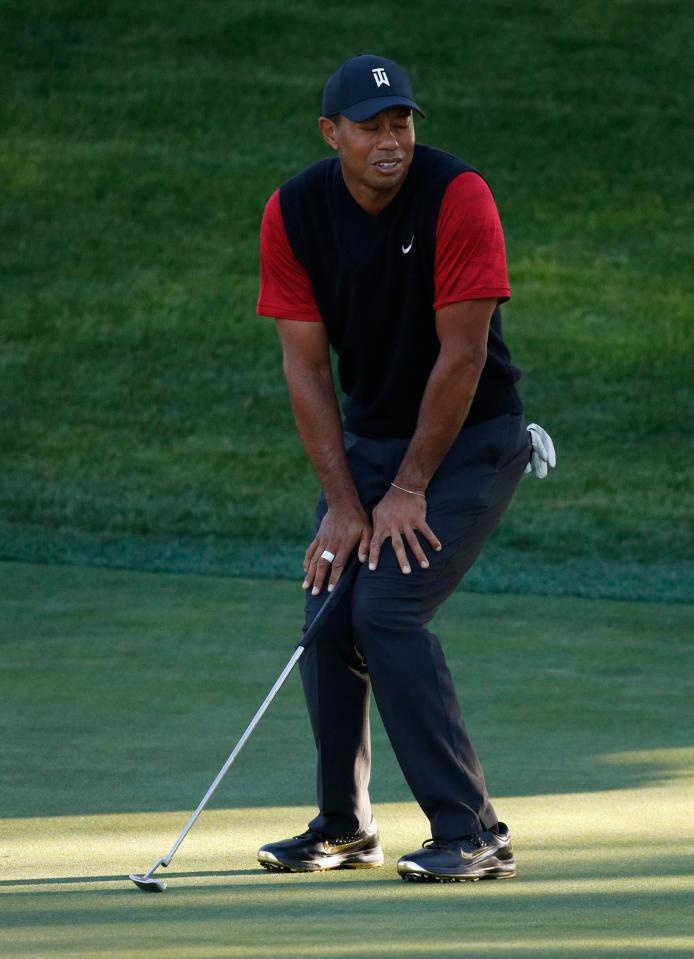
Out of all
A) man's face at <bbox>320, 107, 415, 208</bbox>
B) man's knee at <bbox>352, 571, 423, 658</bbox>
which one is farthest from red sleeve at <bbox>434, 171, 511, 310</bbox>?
man's knee at <bbox>352, 571, 423, 658</bbox>

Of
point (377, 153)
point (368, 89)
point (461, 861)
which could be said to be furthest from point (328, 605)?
point (368, 89)

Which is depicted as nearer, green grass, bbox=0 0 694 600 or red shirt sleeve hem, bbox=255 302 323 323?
red shirt sleeve hem, bbox=255 302 323 323

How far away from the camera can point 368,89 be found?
3729 millimetres

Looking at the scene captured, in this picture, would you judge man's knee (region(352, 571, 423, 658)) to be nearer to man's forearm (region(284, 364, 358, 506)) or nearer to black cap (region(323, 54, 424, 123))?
man's forearm (region(284, 364, 358, 506))

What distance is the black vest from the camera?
373 cm

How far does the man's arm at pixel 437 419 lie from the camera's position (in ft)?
12.0

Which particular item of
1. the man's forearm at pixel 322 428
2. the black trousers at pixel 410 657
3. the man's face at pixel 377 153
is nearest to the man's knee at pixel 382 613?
the black trousers at pixel 410 657

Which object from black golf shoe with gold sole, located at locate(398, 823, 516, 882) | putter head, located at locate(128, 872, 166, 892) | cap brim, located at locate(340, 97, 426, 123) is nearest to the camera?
putter head, located at locate(128, 872, 166, 892)

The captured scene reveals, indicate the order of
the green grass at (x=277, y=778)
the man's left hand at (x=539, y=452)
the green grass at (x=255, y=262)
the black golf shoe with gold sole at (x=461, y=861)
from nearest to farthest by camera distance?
1. the green grass at (x=277, y=778)
2. the black golf shoe with gold sole at (x=461, y=861)
3. the man's left hand at (x=539, y=452)
4. the green grass at (x=255, y=262)

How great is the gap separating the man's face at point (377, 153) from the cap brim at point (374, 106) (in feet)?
0.04

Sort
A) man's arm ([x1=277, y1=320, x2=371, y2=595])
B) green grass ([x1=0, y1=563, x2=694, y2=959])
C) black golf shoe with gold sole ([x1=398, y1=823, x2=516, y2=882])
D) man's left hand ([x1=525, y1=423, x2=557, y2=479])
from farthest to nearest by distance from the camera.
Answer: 1. man's left hand ([x1=525, y1=423, x2=557, y2=479])
2. man's arm ([x1=277, y1=320, x2=371, y2=595])
3. black golf shoe with gold sole ([x1=398, y1=823, x2=516, y2=882])
4. green grass ([x1=0, y1=563, x2=694, y2=959])

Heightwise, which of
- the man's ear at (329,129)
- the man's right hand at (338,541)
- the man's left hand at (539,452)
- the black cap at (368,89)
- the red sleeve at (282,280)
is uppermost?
the black cap at (368,89)

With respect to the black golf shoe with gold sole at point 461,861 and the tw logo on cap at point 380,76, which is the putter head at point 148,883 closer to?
the black golf shoe with gold sole at point 461,861

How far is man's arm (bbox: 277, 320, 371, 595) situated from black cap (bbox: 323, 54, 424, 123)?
1.40 feet
